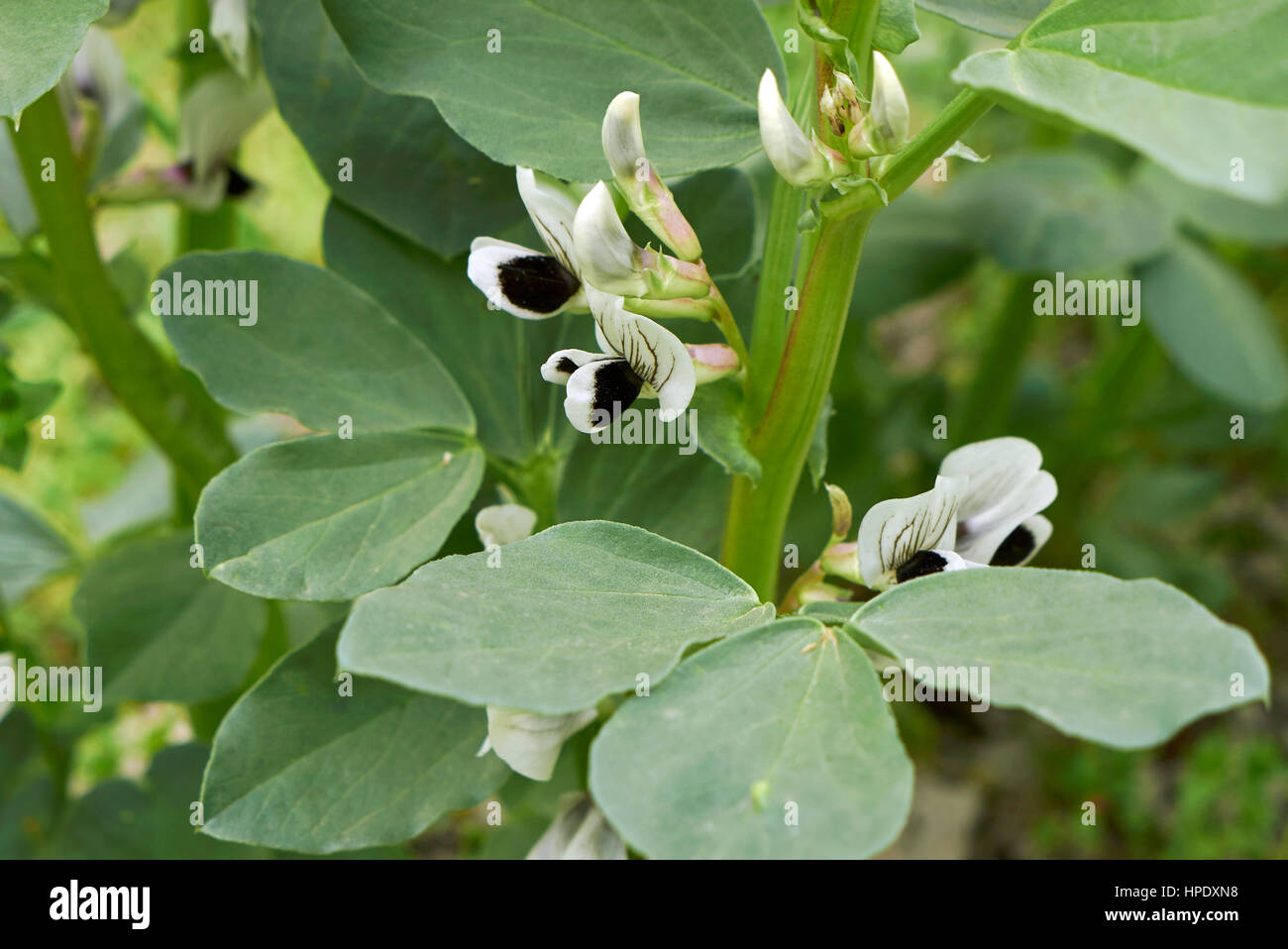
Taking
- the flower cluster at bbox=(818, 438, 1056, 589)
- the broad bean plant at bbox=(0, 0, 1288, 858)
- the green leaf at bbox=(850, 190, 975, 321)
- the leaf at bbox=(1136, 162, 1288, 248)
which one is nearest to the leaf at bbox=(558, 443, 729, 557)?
the broad bean plant at bbox=(0, 0, 1288, 858)

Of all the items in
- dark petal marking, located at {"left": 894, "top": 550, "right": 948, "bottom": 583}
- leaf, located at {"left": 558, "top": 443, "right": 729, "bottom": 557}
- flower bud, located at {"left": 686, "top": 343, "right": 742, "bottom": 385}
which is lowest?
dark petal marking, located at {"left": 894, "top": 550, "right": 948, "bottom": 583}

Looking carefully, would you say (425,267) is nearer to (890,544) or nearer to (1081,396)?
(890,544)

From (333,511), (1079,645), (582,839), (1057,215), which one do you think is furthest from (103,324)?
(1057,215)

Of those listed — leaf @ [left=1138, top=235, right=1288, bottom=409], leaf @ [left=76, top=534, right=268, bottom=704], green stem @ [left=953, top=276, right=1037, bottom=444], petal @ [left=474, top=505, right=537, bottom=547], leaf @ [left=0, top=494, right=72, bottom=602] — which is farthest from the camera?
green stem @ [left=953, top=276, right=1037, bottom=444]

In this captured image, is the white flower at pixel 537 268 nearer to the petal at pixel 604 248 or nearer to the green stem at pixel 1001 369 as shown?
the petal at pixel 604 248

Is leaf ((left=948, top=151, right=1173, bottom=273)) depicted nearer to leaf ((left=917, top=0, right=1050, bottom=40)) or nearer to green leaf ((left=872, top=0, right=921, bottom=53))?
leaf ((left=917, top=0, right=1050, bottom=40))
